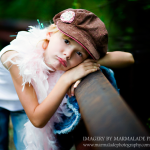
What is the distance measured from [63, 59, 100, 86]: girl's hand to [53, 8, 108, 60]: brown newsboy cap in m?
0.07

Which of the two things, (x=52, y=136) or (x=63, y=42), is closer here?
(x=63, y=42)

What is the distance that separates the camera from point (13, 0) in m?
2.70

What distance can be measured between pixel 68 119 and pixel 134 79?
45.6 inches

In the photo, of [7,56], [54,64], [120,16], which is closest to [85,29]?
[54,64]

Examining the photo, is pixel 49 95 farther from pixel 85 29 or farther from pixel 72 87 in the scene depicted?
pixel 85 29

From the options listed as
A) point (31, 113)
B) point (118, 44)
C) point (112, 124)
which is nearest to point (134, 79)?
point (118, 44)

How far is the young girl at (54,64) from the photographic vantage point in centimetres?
107

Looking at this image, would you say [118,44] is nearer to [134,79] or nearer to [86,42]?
[134,79]

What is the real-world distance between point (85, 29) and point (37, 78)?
51 centimetres

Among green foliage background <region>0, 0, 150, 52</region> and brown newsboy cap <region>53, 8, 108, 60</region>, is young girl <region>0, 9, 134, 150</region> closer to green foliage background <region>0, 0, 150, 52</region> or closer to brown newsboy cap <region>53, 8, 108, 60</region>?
brown newsboy cap <region>53, 8, 108, 60</region>

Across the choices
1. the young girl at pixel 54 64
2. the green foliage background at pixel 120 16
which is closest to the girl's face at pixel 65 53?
the young girl at pixel 54 64

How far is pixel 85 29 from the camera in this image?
42.1 inches

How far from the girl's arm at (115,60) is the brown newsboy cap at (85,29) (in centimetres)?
20

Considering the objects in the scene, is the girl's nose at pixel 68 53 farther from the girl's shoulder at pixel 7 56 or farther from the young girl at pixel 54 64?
the girl's shoulder at pixel 7 56
